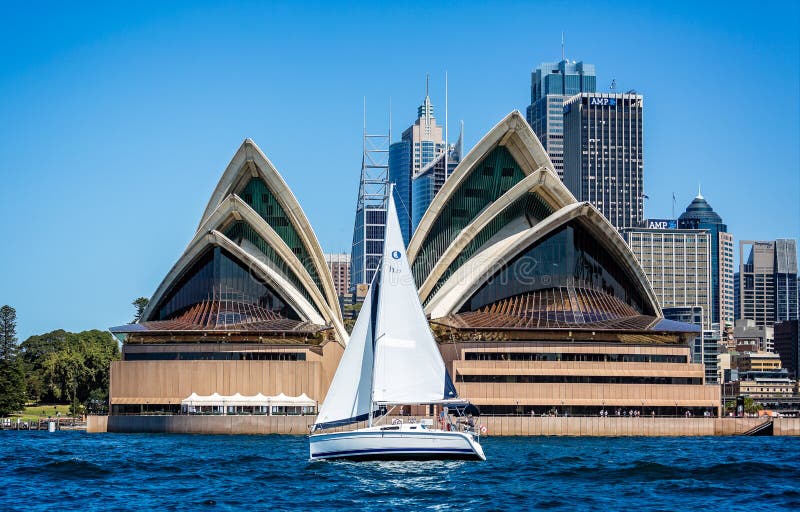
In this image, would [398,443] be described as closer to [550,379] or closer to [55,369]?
[550,379]

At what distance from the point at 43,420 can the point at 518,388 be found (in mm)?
41928

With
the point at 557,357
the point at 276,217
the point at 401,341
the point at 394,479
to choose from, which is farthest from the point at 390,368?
the point at 276,217

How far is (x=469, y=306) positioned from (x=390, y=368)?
47.2 m

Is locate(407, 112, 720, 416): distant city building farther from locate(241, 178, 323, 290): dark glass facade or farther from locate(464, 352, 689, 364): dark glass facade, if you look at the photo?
locate(241, 178, 323, 290): dark glass facade

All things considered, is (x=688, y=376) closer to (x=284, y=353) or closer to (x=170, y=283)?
(x=284, y=353)

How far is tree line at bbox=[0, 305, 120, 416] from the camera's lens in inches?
4653

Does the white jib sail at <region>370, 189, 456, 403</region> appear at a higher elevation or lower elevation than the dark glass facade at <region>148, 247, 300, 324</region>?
lower

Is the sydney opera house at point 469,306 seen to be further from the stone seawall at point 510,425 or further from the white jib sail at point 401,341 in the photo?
the white jib sail at point 401,341

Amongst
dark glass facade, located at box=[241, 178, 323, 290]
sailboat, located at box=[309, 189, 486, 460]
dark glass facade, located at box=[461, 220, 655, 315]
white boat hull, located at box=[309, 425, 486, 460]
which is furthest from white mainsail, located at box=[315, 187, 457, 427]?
dark glass facade, located at box=[241, 178, 323, 290]

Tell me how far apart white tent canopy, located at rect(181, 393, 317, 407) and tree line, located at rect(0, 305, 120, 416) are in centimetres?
2814

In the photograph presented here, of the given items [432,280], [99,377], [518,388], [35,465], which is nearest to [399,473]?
[35,465]

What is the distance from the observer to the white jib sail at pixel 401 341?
5934cm

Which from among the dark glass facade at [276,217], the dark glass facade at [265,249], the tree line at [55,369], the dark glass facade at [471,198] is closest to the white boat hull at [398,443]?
the dark glass facade at [265,249]

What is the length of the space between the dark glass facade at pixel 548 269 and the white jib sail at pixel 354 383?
45423 millimetres
